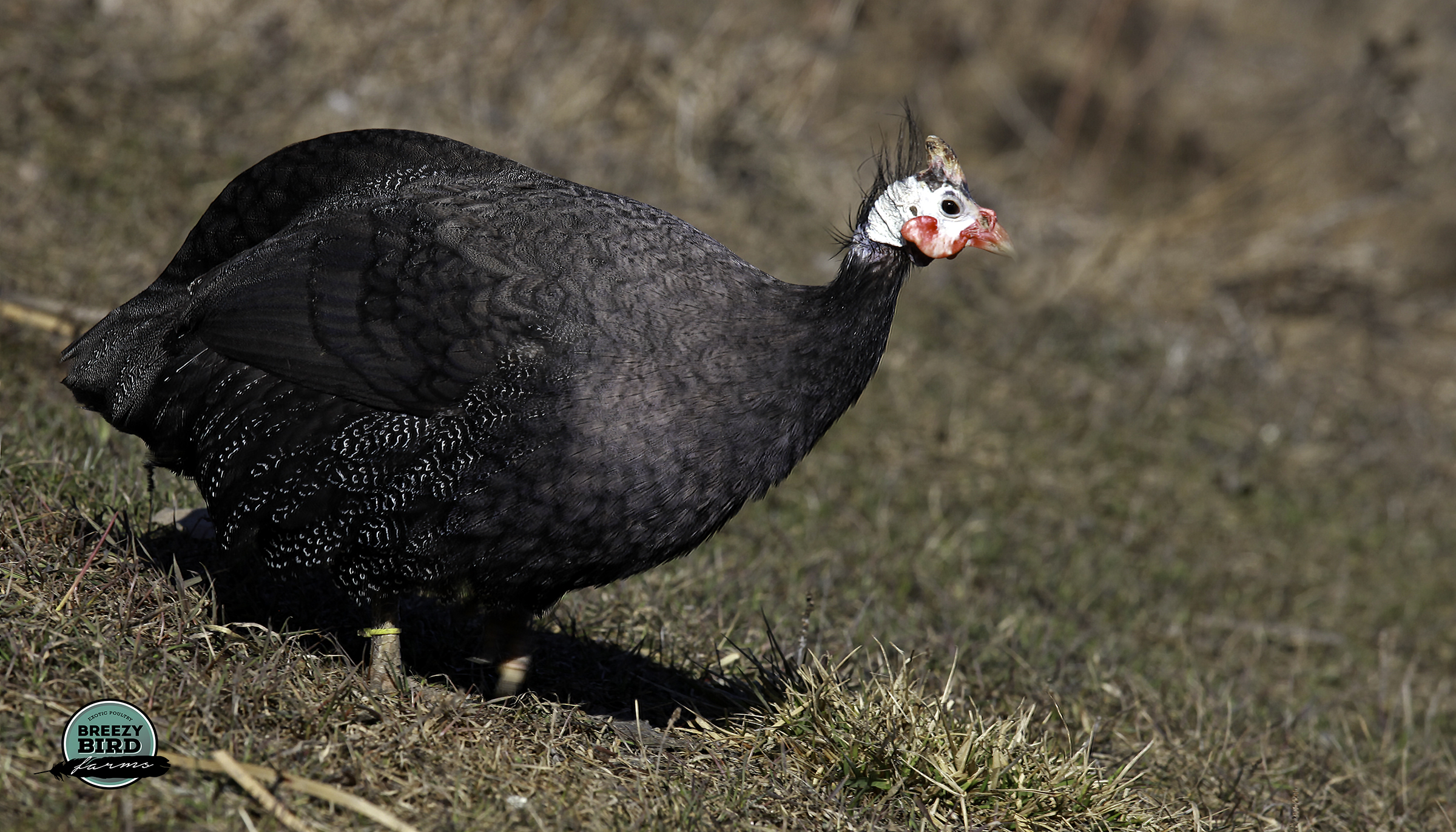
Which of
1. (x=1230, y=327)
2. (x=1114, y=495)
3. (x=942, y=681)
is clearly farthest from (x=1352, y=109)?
(x=942, y=681)

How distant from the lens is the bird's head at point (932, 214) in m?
2.96

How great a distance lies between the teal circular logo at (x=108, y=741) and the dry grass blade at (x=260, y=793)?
143 millimetres

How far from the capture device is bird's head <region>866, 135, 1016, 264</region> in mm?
2955

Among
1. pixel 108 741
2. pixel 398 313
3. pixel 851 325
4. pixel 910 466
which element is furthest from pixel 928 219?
pixel 910 466

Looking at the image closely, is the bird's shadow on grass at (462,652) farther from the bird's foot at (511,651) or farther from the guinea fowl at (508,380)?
the guinea fowl at (508,380)

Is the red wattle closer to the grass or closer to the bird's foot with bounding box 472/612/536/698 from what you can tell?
the grass

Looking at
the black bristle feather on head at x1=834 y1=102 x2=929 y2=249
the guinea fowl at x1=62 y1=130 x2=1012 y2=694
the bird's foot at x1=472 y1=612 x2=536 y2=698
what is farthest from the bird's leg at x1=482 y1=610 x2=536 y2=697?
the black bristle feather on head at x1=834 y1=102 x2=929 y2=249

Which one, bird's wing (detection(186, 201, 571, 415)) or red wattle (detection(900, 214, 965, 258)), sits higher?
red wattle (detection(900, 214, 965, 258))

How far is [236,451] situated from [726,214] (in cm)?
480

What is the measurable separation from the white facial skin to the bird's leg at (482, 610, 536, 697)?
1.26m

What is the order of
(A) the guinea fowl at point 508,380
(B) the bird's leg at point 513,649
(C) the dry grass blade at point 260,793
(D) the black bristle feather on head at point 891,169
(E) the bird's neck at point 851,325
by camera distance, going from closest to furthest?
(C) the dry grass blade at point 260,793 → (A) the guinea fowl at point 508,380 → (E) the bird's neck at point 851,325 → (D) the black bristle feather on head at point 891,169 → (B) the bird's leg at point 513,649

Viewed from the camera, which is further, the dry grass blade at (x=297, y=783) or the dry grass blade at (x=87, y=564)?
the dry grass blade at (x=87, y=564)

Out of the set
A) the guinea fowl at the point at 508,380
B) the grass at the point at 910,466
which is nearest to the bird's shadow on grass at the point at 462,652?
the grass at the point at 910,466

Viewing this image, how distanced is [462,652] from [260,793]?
42.1 inches
